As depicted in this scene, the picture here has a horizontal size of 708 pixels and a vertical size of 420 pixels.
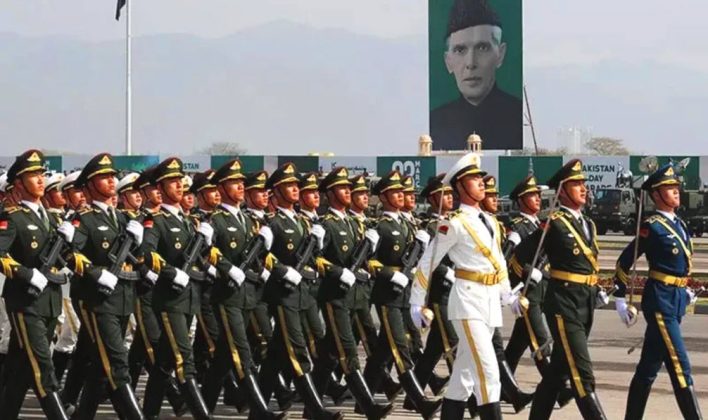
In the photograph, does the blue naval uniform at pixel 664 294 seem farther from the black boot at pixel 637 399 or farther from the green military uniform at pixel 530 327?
the green military uniform at pixel 530 327

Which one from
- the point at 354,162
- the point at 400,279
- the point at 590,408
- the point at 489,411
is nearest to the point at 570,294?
the point at 590,408

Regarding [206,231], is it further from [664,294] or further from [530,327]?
[664,294]

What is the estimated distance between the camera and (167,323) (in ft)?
33.3

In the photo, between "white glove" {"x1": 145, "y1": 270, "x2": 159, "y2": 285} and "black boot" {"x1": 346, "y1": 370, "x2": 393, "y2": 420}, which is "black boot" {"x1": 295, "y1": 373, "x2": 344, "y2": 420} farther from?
"white glove" {"x1": 145, "y1": 270, "x2": 159, "y2": 285}

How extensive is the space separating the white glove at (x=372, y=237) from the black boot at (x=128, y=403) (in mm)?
2311

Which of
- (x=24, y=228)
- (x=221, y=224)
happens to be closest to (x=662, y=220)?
(x=221, y=224)

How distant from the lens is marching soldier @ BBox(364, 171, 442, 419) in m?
10.9

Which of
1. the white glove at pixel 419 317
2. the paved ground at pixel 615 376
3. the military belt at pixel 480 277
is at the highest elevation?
the military belt at pixel 480 277

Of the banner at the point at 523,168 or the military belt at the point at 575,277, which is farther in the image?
Answer: the banner at the point at 523,168

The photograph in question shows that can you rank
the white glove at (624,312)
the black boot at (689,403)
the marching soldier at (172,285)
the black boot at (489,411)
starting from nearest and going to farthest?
1. the black boot at (489,411)
2. the black boot at (689,403)
3. the white glove at (624,312)
4. the marching soldier at (172,285)

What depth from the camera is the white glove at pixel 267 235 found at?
10.6m

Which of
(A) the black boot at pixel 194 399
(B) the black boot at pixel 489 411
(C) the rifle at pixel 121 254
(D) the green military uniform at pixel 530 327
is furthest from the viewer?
(D) the green military uniform at pixel 530 327

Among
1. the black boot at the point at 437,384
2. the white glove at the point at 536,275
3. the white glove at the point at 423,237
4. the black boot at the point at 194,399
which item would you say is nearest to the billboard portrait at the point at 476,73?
the black boot at the point at 437,384

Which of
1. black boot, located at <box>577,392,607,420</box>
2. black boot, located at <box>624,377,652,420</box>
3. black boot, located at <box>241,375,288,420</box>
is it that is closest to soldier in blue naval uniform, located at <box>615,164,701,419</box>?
black boot, located at <box>624,377,652,420</box>
